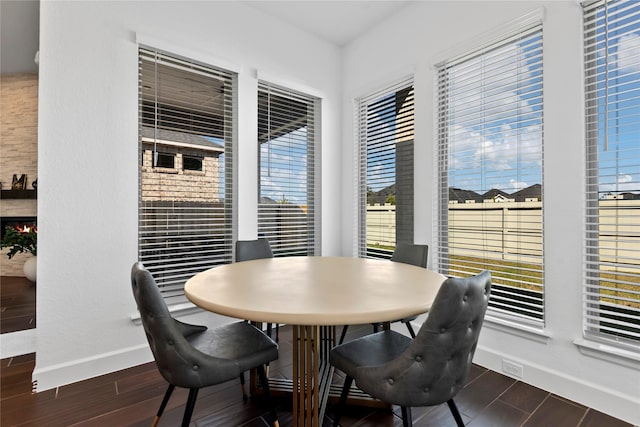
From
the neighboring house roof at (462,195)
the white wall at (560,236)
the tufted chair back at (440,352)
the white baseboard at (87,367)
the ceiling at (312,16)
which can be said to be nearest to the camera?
the tufted chair back at (440,352)

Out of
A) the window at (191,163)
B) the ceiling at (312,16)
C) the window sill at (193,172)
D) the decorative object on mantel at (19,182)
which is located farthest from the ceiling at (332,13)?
the decorative object on mantel at (19,182)

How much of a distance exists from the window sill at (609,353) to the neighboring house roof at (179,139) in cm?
306

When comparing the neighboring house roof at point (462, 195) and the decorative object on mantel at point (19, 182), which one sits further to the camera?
the decorative object on mantel at point (19, 182)

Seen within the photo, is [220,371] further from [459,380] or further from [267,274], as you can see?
[459,380]

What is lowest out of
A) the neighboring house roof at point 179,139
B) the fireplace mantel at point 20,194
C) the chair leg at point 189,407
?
the chair leg at point 189,407

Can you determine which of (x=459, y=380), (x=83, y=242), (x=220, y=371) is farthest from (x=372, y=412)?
(x=83, y=242)

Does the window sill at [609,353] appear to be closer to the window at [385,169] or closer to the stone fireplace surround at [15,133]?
the window at [385,169]

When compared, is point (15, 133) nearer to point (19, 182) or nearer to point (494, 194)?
point (19, 182)

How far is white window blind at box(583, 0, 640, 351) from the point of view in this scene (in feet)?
5.64

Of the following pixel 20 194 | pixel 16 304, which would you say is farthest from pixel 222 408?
pixel 20 194

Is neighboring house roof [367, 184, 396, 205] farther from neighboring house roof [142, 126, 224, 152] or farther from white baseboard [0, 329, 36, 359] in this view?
white baseboard [0, 329, 36, 359]

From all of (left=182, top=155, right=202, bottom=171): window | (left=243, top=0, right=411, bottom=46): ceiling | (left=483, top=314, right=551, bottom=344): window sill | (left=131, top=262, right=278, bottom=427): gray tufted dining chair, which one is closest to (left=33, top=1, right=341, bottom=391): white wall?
(left=182, top=155, right=202, bottom=171): window

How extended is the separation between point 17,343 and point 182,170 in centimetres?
210

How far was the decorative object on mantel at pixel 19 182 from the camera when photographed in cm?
519
